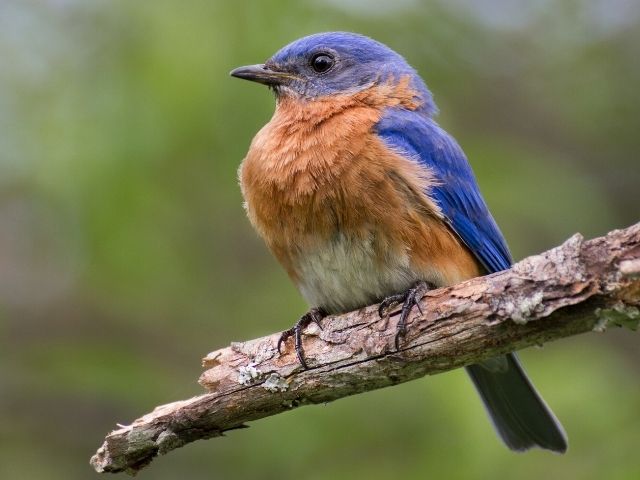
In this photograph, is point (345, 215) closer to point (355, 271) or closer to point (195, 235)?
point (355, 271)

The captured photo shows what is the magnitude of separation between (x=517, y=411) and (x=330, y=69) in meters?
2.31

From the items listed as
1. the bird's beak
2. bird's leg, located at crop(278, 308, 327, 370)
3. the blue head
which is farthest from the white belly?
the bird's beak

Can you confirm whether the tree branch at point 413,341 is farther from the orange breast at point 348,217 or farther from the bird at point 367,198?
the orange breast at point 348,217

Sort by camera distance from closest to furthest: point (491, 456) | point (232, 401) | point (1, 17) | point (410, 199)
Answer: point (232, 401) → point (410, 199) → point (491, 456) → point (1, 17)

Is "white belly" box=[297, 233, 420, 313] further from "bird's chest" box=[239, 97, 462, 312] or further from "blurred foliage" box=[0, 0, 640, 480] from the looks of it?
"blurred foliage" box=[0, 0, 640, 480]

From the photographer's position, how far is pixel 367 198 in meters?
4.79

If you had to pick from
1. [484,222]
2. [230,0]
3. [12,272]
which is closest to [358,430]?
[484,222]

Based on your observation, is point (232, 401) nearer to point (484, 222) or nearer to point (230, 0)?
point (484, 222)

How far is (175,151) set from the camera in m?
6.23

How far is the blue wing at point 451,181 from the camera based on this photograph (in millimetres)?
5180

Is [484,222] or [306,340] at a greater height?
[484,222]

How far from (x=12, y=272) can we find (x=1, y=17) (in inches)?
78.9

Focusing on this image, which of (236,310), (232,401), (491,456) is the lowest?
(491,456)

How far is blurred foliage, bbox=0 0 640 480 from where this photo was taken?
582cm
